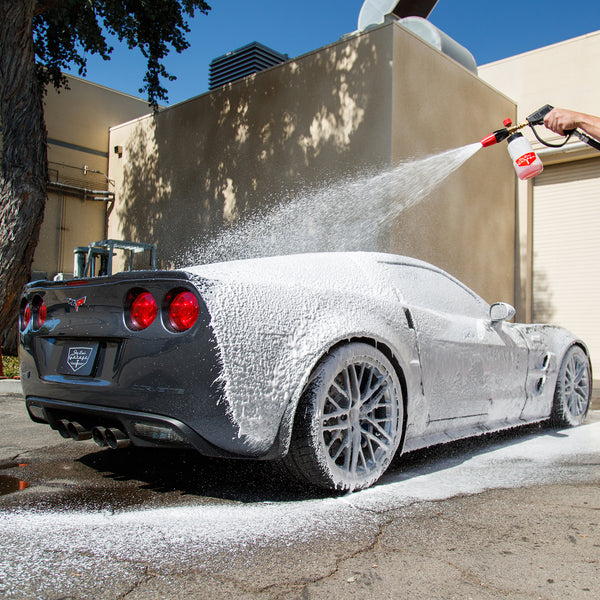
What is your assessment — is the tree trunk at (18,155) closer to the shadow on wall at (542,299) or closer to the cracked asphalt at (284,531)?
the cracked asphalt at (284,531)

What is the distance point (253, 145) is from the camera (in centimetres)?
1188

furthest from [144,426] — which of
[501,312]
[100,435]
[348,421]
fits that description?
[501,312]

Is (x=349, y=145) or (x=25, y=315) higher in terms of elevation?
(x=349, y=145)

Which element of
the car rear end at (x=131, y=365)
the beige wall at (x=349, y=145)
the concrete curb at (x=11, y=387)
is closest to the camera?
the car rear end at (x=131, y=365)

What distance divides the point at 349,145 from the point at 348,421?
7977 mm

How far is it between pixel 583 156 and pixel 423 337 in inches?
394

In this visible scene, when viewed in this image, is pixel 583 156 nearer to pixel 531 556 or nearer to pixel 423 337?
pixel 423 337

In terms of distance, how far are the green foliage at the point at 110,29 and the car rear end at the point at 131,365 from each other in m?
9.31

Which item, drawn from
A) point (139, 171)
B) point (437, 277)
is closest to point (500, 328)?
point (437, 277)

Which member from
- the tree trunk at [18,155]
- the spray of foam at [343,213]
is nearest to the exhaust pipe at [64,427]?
the spray of foam at [343,213]

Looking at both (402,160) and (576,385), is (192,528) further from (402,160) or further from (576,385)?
(402,160)

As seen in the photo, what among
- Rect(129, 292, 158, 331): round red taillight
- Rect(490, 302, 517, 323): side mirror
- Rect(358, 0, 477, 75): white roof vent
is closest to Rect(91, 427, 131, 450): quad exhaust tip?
Rect(129, 292, 158, 331): round red taillight

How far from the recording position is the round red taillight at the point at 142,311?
2680mm

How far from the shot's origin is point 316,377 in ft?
9.04
